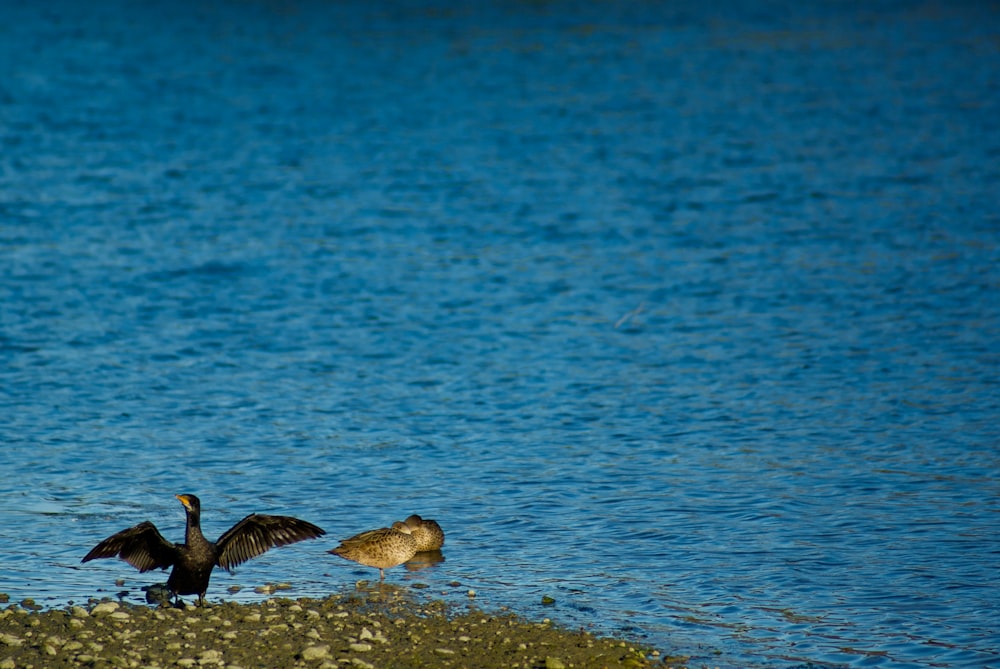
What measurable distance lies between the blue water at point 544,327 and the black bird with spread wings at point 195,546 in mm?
432

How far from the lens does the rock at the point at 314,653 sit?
9.28 metres

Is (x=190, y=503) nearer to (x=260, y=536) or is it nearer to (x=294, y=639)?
(x=260, y=536)

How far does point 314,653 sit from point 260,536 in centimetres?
201

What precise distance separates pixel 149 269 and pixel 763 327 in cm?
1153

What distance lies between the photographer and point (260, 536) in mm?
11094

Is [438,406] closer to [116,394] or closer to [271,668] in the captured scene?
[116,394]

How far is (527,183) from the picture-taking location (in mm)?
31031

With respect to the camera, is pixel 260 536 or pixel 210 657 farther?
pixel 260 536

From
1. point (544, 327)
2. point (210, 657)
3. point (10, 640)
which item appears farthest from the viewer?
point (544, 327)

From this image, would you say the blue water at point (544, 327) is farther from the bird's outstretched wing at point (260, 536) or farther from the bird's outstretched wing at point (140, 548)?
the bird's outstretched wing at point (140, 548)

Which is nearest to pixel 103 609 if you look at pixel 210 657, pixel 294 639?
pixel 210 657

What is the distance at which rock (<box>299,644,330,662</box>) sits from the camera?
9.28m

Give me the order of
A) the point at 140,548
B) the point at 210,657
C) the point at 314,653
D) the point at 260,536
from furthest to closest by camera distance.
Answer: the point at 260,536
the point at 140,548
the point at 314,653
the point at 210,657

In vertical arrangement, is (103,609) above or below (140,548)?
below
